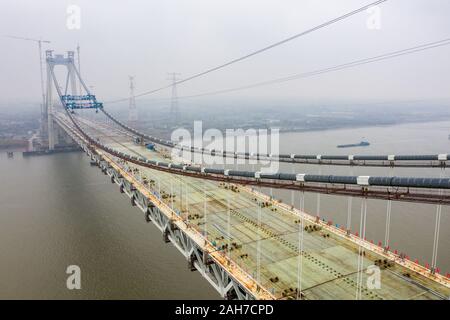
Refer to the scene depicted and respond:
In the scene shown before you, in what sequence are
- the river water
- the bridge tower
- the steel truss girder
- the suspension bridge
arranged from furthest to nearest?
the bridge tower, the river water, the steel truss girder, the suspension bridge

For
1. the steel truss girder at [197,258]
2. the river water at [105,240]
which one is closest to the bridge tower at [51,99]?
the river water at [105,240]

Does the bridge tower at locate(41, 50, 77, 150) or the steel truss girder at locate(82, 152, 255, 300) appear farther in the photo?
the bridge tower at locate(41, 50, 77, 150)

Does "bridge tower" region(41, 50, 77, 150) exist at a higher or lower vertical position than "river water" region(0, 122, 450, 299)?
higher

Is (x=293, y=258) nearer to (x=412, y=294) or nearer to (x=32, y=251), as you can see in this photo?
(x=412, y=294)
